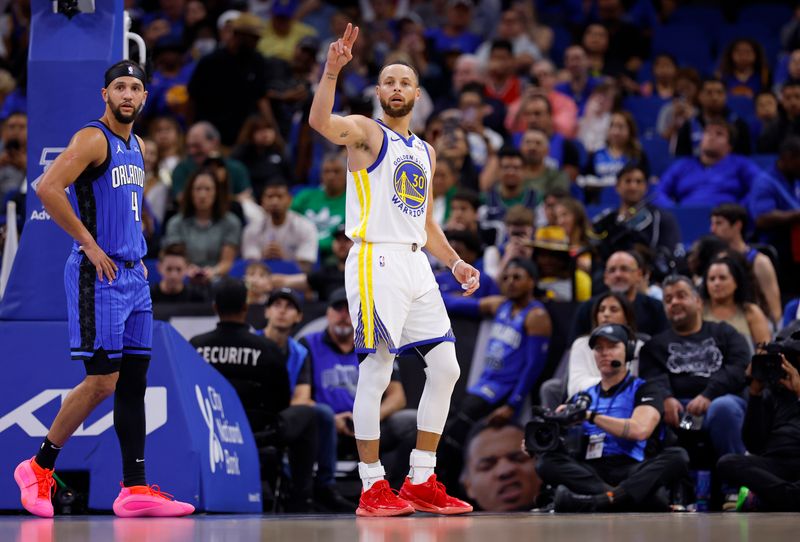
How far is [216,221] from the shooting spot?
11992 millimetres

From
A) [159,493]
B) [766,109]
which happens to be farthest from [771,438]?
[766,109]

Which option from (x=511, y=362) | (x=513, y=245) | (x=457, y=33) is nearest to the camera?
(x=511, y=362)

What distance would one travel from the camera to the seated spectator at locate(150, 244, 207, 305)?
10.8 metres

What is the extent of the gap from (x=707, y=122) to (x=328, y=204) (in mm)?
4008

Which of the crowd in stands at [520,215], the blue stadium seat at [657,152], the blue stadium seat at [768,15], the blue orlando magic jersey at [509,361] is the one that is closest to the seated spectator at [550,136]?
the crowd in stands at [520,215]

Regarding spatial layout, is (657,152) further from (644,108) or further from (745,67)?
(745,67)

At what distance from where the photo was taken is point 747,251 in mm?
10086

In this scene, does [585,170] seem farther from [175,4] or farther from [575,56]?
[175,4]

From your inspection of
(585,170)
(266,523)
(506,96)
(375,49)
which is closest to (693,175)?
(585,170)

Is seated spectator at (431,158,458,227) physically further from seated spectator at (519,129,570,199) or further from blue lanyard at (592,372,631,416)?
blue lanyard at (592,372,631,416)

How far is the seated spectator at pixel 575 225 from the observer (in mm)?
10680

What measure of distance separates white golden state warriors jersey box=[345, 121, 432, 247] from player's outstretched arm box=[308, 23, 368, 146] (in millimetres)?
242

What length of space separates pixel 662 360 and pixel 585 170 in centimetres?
486

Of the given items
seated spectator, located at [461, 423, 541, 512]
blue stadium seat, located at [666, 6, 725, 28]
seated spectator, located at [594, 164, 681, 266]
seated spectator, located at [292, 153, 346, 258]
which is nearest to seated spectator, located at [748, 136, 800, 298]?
seated spectator, located at [594, 164, 681, 266]
